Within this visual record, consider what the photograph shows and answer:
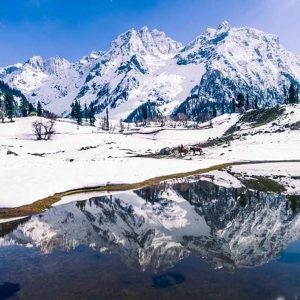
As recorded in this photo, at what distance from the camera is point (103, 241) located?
25047 millimetres

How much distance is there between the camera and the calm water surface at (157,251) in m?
17.6

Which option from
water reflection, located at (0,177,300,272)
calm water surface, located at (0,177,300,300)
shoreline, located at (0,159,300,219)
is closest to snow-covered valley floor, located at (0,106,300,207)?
shoreline, located at (0,159,300,219)

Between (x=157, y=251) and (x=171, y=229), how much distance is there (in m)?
4.74

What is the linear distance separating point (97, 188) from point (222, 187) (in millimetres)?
13155

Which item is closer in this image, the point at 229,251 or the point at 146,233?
the point at 229,251

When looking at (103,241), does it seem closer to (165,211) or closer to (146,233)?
(146,233)

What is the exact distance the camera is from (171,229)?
27.2m

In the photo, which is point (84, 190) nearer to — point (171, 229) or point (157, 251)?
point (171, 229)

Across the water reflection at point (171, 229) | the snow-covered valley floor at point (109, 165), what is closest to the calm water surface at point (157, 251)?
the water reflection at point (171, 229)

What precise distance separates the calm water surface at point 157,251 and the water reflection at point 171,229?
0.06m

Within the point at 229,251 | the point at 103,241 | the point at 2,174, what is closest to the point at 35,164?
the point at 2,174

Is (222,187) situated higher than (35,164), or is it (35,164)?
(35,164)

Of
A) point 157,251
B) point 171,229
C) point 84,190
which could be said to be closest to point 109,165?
point 84,190

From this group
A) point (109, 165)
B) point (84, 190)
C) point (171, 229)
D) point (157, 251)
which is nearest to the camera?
point (157, 251)
